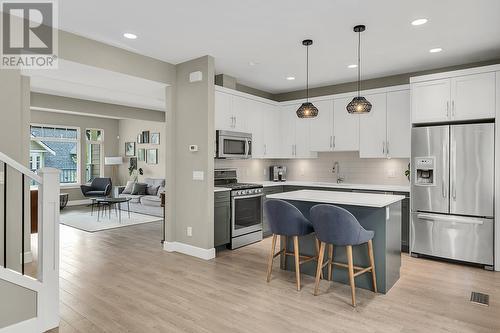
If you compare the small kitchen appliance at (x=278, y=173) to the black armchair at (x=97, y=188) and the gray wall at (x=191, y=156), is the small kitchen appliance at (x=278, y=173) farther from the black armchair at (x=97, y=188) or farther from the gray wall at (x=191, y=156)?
the black armchair at (x=97, y=188)

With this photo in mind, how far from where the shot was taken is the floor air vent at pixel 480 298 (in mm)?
3107

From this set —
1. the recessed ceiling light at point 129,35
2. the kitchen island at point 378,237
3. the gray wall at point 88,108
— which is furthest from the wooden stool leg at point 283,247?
the gray wall at point 88,108

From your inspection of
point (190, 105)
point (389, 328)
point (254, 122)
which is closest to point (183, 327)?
point (389, 328)

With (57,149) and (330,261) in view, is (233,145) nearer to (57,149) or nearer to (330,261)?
(330,261)

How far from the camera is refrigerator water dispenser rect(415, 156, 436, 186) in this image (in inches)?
→ 175

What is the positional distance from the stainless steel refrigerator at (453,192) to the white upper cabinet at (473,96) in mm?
182

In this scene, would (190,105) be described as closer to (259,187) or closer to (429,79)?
(259,187)

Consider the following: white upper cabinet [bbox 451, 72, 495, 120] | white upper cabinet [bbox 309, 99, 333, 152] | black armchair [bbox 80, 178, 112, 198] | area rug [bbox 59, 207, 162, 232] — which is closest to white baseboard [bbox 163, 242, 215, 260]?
area rug [bbox 59, 207, 162, 232]

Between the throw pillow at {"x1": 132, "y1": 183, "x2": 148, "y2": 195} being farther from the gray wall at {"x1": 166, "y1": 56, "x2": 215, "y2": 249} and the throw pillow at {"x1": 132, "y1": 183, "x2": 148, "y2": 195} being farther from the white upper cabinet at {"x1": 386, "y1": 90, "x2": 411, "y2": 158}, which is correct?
the white upper cabinet at {"x1": 386, "y1": 90, "x2": 411, "y2": 158}

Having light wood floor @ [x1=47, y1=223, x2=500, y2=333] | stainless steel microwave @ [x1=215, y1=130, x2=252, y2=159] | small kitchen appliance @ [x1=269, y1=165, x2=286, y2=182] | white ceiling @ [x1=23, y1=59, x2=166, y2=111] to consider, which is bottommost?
light wood floor @ [x1=47, y1=223, x2=500, y2=333]

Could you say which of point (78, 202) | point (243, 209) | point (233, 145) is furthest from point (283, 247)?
point (78, 202)

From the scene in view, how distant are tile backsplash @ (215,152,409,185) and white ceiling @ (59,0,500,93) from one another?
64.7 inches

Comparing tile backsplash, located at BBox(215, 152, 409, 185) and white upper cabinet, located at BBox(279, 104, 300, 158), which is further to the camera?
white upper cabinet, located at BBox(279, 104, 300, 158)

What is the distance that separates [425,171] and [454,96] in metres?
1.09
